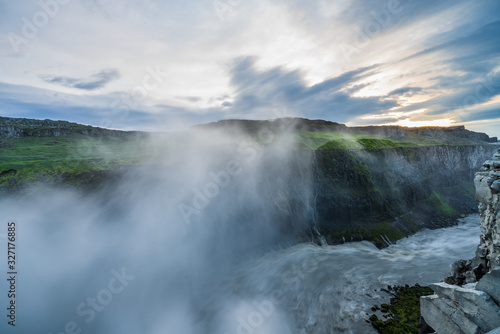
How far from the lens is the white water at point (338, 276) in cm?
1861

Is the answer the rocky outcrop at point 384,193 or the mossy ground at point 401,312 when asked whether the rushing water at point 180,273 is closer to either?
the mossy ground at point 401,312

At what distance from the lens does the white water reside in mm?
18609

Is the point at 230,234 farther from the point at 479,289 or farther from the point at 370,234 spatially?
the point at 479,289

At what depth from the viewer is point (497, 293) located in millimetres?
7762

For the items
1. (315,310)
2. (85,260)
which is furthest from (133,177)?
(315,310)

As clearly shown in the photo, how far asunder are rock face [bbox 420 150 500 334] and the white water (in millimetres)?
7915

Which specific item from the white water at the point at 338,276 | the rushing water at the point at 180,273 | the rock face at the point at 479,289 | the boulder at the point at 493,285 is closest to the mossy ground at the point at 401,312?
the white water at the point at 338,276

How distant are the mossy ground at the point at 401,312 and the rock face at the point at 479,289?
534cm

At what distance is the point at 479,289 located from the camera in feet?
26.9

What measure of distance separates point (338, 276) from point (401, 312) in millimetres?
7758

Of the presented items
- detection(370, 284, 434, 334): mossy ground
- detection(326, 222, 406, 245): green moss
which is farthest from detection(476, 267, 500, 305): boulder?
detection(326, 222, 406, 245): green moss

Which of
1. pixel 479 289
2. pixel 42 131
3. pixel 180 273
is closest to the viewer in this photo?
pixel 479 289

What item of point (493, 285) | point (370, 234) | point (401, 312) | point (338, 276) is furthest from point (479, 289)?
point (370, 234)

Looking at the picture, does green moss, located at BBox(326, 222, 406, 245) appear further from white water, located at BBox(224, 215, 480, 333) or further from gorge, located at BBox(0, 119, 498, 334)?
white water, located at BBox(224, 215, 480, 333)
